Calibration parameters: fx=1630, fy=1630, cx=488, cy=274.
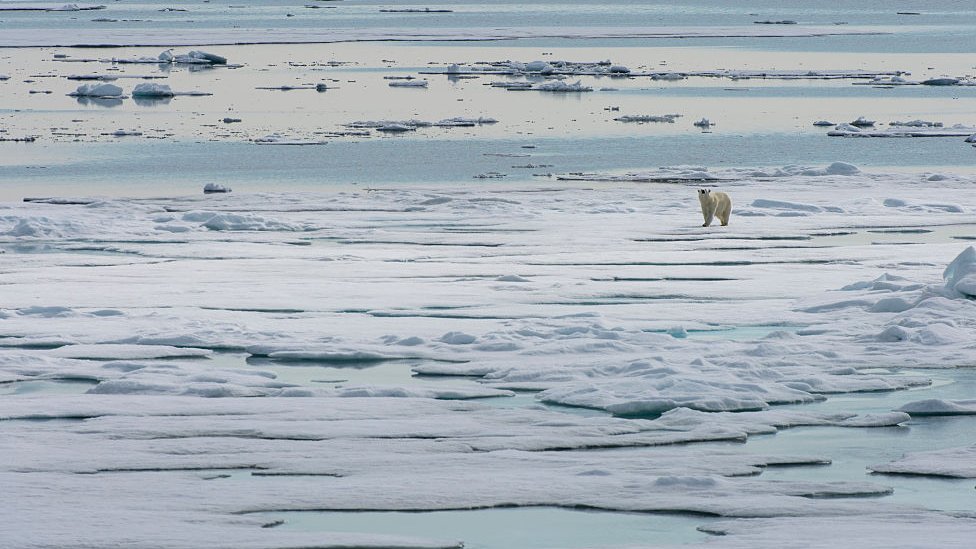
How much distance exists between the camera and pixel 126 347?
8.05 m

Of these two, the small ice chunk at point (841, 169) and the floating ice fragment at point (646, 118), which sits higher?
the small ice chunk at point (841, 169)

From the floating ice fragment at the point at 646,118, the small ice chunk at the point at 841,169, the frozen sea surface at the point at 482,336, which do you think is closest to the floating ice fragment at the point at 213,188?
the frozen sea surface at the point at 482,336

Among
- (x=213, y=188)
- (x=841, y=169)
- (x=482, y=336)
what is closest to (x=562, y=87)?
(x=841, y=169)

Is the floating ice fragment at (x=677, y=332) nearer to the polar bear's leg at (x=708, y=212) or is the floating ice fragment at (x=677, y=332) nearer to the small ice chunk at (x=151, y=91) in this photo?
the polar bear's leg at (x=708, y=212)

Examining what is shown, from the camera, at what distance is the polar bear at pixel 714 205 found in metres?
14.1

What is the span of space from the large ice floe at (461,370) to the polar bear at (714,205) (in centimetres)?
30

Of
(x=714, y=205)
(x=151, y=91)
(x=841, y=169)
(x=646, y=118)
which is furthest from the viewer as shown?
(x=151, y=91)

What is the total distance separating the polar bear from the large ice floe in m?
0.30

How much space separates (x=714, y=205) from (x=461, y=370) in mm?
7126

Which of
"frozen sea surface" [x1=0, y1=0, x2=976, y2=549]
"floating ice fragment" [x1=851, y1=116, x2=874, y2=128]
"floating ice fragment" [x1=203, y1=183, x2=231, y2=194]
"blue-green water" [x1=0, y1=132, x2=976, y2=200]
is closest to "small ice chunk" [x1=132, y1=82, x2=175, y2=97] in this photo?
"frozen sea surface" [x1=0, y1=0, x2=976, y2=549]

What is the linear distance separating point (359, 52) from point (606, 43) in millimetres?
8918

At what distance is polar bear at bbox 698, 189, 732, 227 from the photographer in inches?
555

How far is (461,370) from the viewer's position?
7.48m

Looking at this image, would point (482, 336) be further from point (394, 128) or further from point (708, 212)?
point (394, 128)
